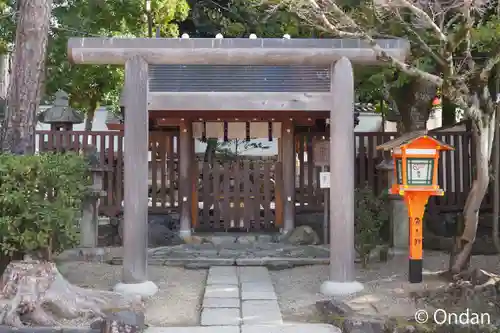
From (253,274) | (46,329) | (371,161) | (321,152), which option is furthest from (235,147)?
(46,329)

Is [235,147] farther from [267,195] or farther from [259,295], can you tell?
[259,295]

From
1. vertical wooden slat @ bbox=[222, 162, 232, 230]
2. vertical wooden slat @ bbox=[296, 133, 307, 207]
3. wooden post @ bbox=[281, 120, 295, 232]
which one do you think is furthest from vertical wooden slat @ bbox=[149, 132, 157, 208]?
vertical wooden slat @ bbox=[296, 133, 307, 207]

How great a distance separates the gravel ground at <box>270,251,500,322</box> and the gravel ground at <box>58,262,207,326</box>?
1153 mm

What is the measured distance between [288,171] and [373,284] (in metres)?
3.80

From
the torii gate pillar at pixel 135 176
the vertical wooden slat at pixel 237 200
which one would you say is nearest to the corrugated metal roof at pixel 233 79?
the torii gate pillar at pixel 135 176

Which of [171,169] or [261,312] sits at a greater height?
[171,169]

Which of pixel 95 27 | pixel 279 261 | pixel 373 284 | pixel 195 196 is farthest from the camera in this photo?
pixel 95 27

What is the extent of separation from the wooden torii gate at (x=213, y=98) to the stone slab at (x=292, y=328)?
1.47 meters

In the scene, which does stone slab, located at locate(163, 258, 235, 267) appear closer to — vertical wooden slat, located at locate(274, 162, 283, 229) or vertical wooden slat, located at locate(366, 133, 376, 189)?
vertical wooden slat, located at locate(274, 162, 283, 229)

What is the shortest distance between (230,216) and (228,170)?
956 mm

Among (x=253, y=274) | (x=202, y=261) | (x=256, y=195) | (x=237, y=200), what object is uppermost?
(x=256, y=195)

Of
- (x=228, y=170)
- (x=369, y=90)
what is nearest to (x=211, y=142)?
(x=228, y=170)

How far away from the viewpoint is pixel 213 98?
288 inches

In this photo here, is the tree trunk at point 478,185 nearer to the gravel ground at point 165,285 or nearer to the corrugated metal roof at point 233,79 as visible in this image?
the corrugated metal roof at point 233,79
